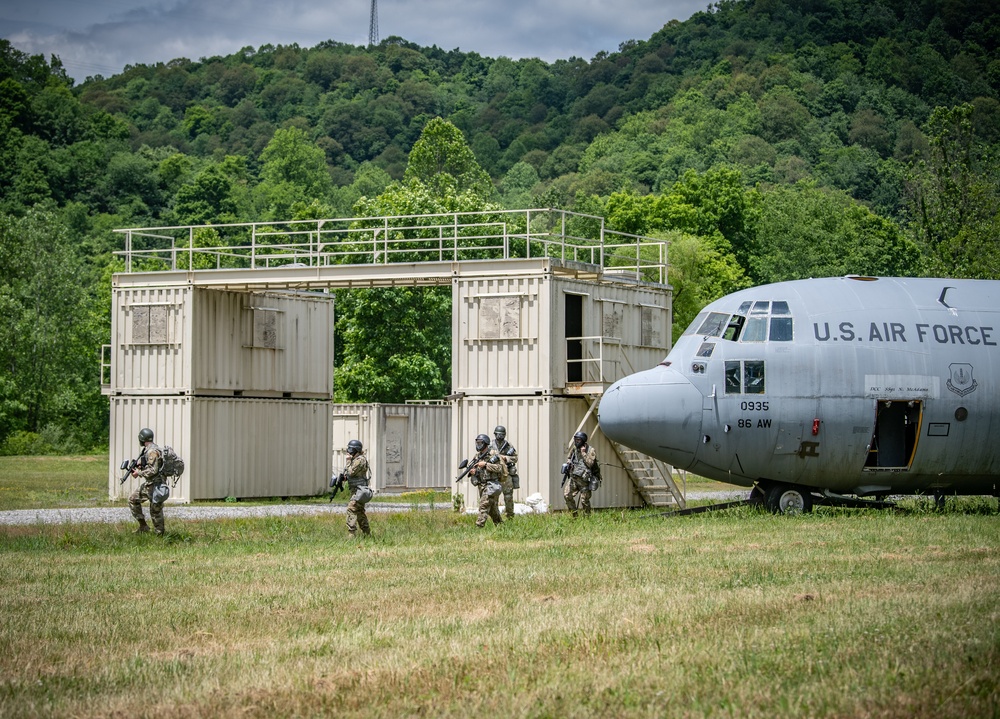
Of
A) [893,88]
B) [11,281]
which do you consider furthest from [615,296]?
[893,88]

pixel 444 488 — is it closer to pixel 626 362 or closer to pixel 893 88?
pixel 626 362

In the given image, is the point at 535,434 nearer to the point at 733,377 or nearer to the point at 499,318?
the point at 499,318

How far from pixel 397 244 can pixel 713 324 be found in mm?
38492

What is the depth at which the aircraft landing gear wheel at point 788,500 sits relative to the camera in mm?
26609

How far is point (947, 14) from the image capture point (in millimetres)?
145250

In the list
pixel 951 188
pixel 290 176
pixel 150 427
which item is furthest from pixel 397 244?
pixel 290 176

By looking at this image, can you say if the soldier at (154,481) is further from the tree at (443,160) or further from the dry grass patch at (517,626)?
the tree at (443,160)

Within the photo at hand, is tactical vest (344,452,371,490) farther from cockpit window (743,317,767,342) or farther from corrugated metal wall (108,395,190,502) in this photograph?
corrugated metal wall (108,395,190,502)

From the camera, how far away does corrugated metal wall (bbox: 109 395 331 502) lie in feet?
119

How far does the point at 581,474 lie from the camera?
28.6 metres

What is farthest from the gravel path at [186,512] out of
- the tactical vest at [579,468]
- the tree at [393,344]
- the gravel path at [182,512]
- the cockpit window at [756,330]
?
the tree at [393,344]

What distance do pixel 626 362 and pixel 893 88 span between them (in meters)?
114

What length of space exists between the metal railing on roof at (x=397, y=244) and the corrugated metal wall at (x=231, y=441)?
409 cm

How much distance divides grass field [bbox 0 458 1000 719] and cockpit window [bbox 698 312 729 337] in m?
4.92
